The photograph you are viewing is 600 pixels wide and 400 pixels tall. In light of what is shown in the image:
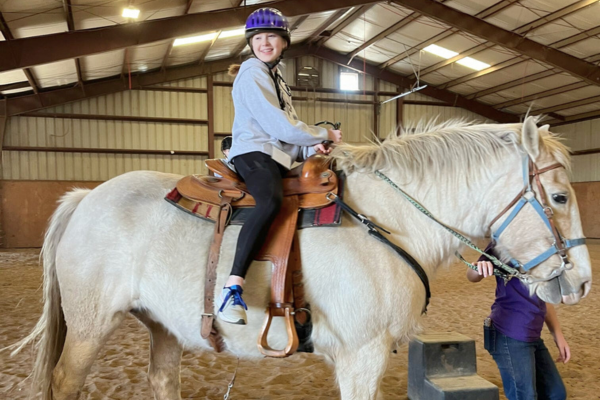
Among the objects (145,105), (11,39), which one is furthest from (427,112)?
(11,39)

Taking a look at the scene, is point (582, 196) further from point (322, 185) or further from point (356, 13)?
point (322, 185)

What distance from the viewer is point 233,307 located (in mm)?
1861

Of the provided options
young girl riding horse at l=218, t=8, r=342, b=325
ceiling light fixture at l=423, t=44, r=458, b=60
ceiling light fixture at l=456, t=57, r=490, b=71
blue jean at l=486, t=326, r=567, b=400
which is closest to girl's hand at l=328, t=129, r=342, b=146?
young girl riding horse at l=218, t=8, r=342, b=325

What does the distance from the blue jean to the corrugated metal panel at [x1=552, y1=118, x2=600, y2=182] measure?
17171mm

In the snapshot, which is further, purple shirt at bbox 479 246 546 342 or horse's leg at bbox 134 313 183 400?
horse's leg at bbox 134 313 183 400

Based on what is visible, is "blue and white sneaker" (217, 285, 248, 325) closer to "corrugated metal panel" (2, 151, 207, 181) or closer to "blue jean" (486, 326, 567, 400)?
"blue jean" (486, 326, 567, 400)

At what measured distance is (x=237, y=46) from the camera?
14.6m

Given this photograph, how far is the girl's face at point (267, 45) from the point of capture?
84.6 inches

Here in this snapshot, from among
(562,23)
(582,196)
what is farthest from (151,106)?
(582,196)

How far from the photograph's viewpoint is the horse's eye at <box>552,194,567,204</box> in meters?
1.83

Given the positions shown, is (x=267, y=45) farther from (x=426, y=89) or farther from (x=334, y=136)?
(x=426, y=89)

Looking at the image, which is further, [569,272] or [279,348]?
[279,348]

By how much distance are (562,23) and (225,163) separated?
38.0ft

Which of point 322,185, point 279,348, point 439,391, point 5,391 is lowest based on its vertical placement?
point 5,391
